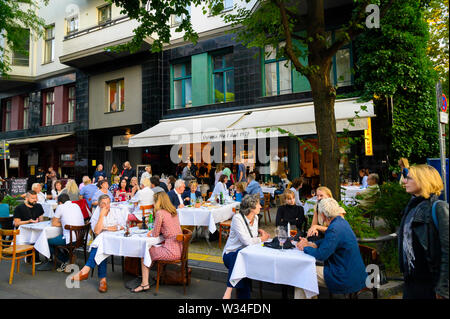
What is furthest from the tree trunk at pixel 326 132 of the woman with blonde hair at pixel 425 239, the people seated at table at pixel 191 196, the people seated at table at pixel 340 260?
the people seated at table at pixel 191 196

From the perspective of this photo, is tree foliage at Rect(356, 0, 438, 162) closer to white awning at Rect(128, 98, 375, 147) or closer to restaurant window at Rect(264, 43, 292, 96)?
white awning at Rect(128, 98, 375, 147)

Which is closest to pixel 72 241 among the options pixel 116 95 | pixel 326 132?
pixel 326 132

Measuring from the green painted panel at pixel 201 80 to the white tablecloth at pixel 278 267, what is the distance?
1080 cm

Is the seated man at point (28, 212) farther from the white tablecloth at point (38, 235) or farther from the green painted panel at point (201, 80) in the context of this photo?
the green painted panel at point (201, 80)

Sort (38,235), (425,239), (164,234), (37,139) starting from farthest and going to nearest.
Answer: (37,139) < (38,235) < (164,234) < (425,239)

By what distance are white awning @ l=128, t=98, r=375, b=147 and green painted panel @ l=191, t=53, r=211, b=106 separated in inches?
36.2

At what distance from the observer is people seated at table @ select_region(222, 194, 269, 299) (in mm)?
3789

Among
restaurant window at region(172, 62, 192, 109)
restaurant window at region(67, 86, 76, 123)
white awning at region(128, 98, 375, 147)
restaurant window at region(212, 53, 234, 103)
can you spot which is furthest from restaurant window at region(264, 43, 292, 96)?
restaurant window at region(67, 86, 76, 123)

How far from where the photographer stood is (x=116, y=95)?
16.2 m

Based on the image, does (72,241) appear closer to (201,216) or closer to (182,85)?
(201,216)

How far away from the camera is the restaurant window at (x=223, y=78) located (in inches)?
527

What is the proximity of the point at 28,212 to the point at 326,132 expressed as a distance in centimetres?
590
